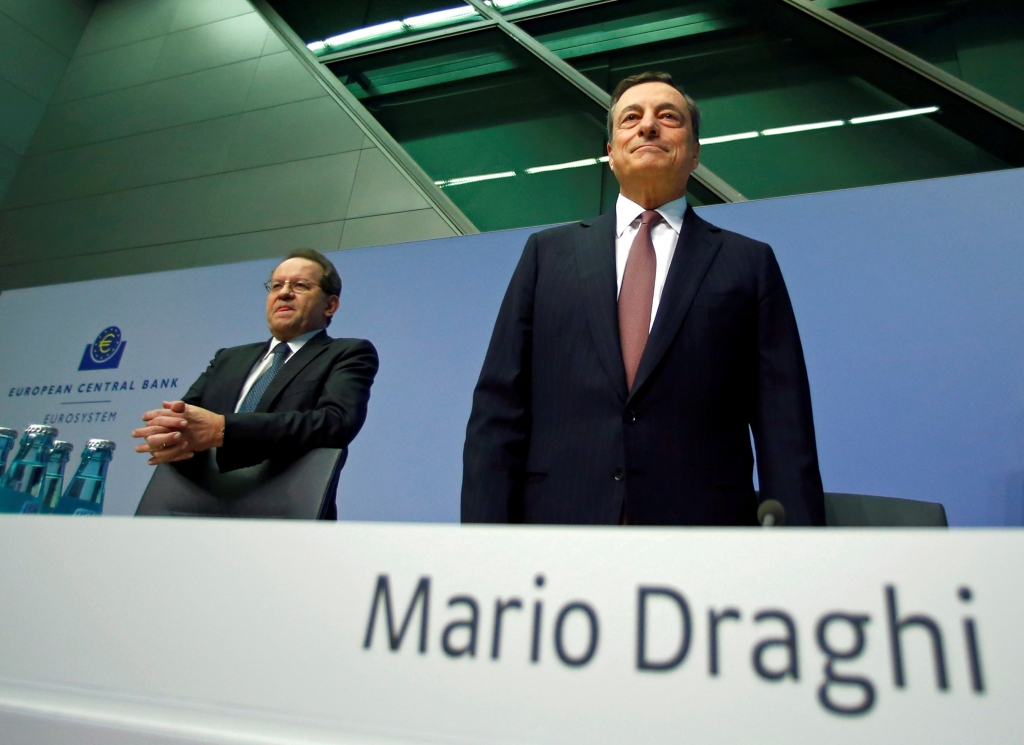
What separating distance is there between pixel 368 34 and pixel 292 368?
3.13 meters

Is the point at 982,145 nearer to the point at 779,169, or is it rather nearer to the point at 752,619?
the point at 779,169

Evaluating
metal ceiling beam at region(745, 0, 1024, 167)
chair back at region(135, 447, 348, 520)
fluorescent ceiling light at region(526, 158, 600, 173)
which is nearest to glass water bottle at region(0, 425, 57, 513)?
chair back at region(135, 447, 348, 520)

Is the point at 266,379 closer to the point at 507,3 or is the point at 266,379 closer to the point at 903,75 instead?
the point at 903,75

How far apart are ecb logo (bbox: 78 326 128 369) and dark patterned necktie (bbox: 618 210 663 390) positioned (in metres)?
2.47

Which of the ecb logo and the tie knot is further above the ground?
the ecb logo

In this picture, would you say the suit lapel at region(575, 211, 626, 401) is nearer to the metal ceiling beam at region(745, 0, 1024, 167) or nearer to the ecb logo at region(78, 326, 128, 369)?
the metal ceiling beam at region(745, 0, 1024, 167)

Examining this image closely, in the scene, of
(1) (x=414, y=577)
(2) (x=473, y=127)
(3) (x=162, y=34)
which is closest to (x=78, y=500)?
(1) (x=414, y=577)

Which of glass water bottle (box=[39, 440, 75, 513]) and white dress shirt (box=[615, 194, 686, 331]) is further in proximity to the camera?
glass water bottle (box=[39, 440, 75, 513])

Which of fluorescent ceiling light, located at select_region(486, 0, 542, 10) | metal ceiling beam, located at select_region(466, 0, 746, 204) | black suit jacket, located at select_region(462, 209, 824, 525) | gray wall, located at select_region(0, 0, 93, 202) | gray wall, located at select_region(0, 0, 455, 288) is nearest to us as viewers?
black suit jacket, located at select_region(462, 209, 824, 525)

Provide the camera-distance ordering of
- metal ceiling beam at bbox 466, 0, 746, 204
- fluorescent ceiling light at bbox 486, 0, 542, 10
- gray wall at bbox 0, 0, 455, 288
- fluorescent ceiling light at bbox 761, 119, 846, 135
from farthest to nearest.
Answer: fluorescent ceiling light at bbox 486, 0, 542, 10
gray wall at bbox 0, 0, 455, 288
fluorescent ceiling light at bbox 761, 119, 846, 135
metal ceiling beam at bbox 466, 0, 746, 204

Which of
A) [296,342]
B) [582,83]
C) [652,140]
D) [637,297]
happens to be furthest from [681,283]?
[582,83]

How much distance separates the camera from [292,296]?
1.83m

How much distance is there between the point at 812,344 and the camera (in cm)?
202

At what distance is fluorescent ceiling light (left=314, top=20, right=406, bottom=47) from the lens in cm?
407
